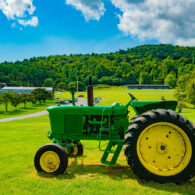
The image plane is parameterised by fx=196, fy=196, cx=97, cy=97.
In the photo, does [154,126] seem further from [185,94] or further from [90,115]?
[185,94]

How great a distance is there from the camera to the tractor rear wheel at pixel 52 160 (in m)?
4.52

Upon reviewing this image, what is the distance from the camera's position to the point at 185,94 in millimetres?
44156

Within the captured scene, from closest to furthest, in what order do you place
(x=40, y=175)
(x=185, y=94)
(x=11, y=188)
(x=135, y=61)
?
(x=11, y=188) → (x=40, y=175) → (x=185, y=94) → (x=135, y=61)

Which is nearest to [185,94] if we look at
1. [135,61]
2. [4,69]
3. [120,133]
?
[120,133]

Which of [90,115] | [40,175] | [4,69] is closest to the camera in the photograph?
[40,175]

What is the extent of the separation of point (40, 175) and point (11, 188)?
0.74 meters

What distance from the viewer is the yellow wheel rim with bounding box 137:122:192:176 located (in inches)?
160

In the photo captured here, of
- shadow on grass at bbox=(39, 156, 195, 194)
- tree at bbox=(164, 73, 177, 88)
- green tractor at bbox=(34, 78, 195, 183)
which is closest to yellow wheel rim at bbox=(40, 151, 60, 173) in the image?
green tractor at bbox=(34, 78, 195, 183)

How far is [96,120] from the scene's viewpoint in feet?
16.4

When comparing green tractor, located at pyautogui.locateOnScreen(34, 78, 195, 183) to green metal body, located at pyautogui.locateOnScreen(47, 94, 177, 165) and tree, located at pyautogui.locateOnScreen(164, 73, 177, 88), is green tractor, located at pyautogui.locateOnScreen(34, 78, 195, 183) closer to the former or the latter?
green metal body, located at pyautogui.locateOnScreen(47, 94, 177, 165)

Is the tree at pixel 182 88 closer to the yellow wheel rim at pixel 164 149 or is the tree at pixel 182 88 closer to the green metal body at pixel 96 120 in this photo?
the green metal body at pixel 96 120

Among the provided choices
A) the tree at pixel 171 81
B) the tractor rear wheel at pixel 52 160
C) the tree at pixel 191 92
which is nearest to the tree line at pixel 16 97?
the tree at pixel 191 92

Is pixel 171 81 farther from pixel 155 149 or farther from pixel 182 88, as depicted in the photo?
pixel 155 149

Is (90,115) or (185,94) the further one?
(185,94)
